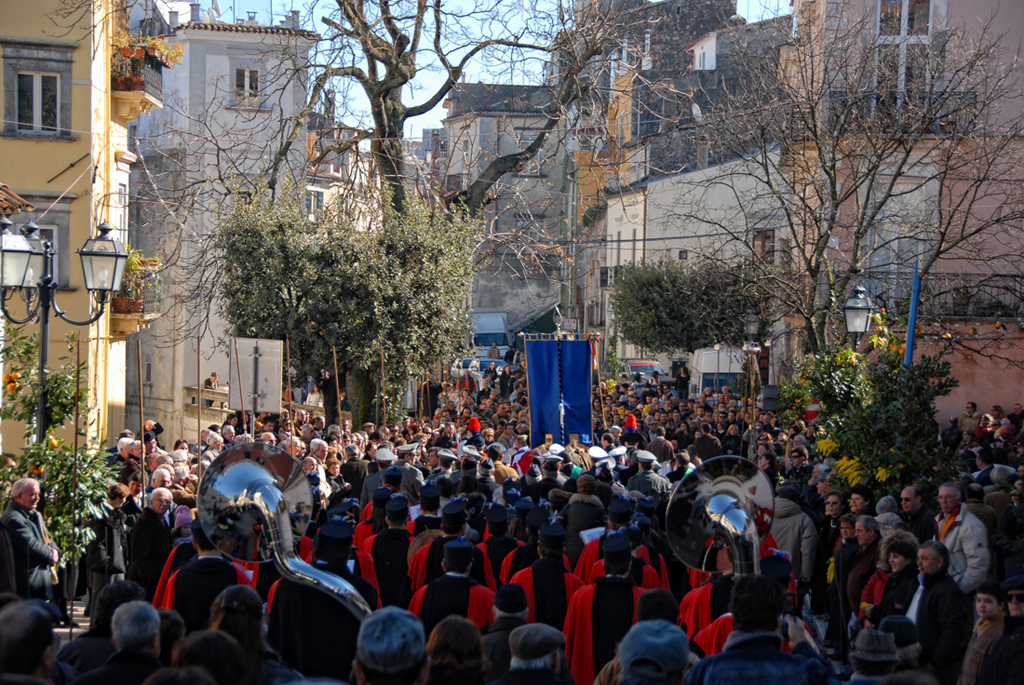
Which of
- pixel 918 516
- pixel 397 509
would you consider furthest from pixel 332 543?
pixel 918 516

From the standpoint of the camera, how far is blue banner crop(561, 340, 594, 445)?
1584cm

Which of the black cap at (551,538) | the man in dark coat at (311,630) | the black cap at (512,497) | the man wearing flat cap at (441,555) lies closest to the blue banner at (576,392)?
the black cap at (512,497)

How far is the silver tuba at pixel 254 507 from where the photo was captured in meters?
5.07

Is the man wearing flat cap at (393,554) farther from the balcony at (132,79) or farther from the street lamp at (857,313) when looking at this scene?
the balcony at (132,79)

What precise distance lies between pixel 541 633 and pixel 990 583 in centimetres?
322

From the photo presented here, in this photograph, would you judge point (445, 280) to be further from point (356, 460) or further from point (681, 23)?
point (681, 23)

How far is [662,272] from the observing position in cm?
3728

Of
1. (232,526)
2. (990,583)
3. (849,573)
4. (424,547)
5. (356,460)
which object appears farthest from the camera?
(356,460)

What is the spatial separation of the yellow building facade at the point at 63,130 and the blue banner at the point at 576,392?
33.3 ft

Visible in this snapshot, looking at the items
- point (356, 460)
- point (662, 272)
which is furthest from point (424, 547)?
point (662, 272)

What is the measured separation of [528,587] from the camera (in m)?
6.52

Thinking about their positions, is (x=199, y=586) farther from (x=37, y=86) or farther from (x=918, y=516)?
(x=37, y=86)

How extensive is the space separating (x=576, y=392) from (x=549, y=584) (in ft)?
31.0

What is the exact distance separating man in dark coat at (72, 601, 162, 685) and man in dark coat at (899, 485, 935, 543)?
6376mm
